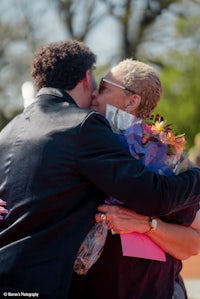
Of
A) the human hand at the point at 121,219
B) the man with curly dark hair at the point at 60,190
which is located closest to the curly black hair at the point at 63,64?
the man with curly dark hair at the point at 60,190

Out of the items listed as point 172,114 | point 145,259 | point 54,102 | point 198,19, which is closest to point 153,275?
point 145,259

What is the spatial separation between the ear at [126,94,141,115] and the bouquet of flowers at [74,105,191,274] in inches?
5.2

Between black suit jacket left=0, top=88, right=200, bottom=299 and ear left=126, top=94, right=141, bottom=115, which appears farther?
ear left=126, top=94, right=141, bottom=115

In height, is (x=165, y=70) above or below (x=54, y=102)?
below

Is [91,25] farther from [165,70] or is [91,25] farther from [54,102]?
[54,102]

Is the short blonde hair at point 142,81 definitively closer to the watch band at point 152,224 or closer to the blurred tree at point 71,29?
the watch band at point 152,224

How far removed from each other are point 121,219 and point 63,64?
711 mm

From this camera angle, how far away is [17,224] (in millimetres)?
2646

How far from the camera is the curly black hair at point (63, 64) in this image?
9.28 ft

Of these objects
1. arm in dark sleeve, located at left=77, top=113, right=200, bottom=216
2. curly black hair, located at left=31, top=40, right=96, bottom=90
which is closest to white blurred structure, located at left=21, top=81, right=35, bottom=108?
curly black hair, located at left=31, top=40, right=96, bottom=90

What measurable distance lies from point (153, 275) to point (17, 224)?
64 centimetres

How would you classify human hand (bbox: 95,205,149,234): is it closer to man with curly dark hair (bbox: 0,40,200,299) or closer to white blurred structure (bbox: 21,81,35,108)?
man with curly dark hair (bbox: 0,40,200,299)

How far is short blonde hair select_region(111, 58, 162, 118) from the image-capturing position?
3.01 metres

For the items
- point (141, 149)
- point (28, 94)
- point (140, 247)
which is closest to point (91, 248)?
point (140, 247)
